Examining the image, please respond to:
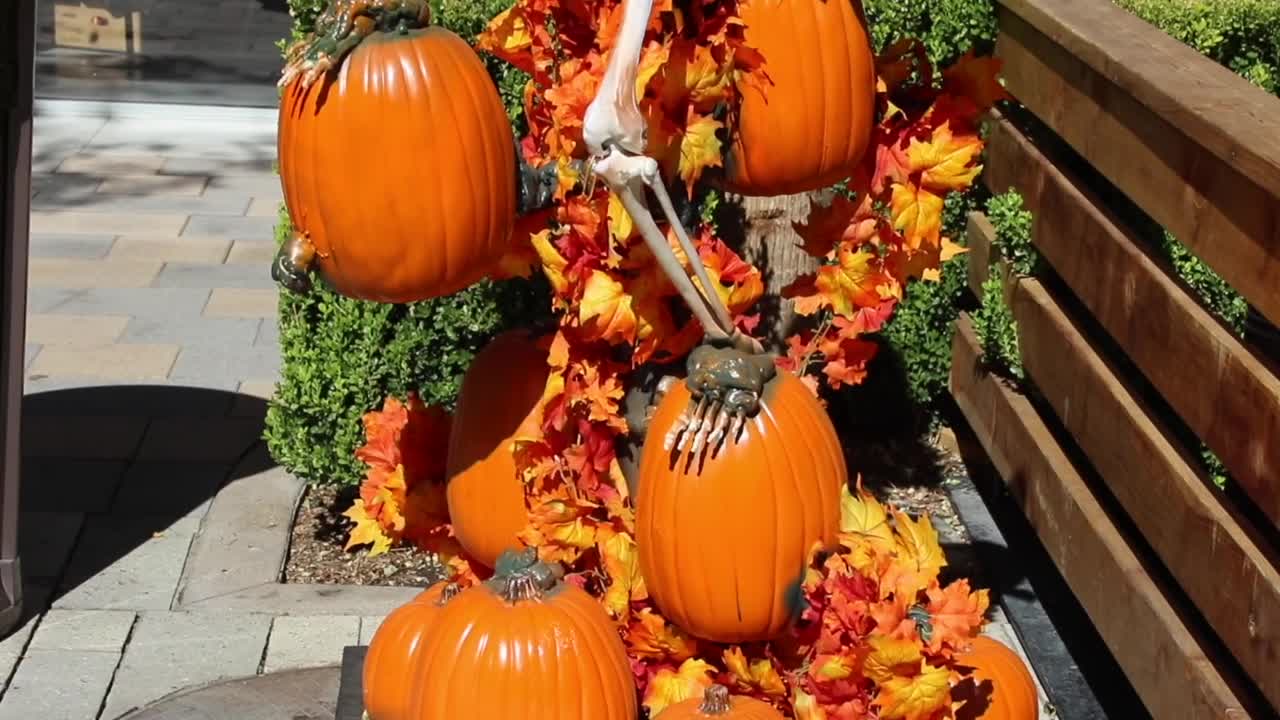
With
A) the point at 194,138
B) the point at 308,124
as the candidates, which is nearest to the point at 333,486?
the point at 308,124

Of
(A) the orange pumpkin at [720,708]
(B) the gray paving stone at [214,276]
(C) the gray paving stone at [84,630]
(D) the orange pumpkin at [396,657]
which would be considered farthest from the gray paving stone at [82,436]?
(A) the orange pumpkin at [720,708]

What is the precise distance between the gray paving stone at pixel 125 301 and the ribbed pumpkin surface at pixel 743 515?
15.3 feet

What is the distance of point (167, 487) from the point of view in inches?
224

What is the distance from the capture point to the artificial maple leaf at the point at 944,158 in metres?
3.22

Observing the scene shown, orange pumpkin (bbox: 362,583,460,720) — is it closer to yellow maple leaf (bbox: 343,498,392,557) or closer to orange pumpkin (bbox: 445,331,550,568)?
orange pumpkin (bbox: 445,331,550,568)

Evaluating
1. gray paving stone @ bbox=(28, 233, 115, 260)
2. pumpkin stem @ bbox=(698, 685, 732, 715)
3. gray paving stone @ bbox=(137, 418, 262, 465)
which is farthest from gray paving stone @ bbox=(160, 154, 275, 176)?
pumpkin stem @ bbox=(698, 685, 732, 715)

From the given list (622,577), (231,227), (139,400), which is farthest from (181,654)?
(231,227)

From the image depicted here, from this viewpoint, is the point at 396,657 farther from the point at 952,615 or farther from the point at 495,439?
the point at 952,615

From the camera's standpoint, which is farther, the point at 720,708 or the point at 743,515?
the point at 720,708

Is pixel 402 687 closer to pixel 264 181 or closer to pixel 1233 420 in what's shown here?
pixel 1233 420

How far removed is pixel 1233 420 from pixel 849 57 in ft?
3.93

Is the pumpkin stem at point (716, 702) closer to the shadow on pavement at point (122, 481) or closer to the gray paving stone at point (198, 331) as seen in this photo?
the shadow on pavement at point (122, 481)

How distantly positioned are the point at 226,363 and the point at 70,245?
1.83 metres

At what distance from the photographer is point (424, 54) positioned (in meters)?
3.07
